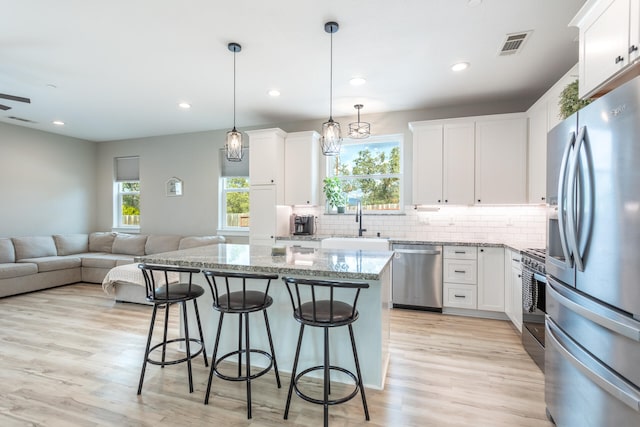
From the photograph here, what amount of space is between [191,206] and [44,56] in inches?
128

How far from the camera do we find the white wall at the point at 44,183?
17.7ft

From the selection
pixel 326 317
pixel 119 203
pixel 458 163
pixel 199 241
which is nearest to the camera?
pixel 326 317

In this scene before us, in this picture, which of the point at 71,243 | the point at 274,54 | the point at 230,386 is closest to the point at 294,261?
the point at 230,386

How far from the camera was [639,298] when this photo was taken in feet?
3.81

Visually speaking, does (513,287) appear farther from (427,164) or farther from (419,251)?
(427,164)

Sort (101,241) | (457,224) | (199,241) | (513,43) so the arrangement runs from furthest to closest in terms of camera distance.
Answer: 1. (101,241)
2. (199,241)
3. (457,224)
4. (513,43)

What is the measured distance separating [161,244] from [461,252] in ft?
16.2

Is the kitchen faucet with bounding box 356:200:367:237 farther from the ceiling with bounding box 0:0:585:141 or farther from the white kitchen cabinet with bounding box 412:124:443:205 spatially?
the ceiling with bounding box 0:0:585:141

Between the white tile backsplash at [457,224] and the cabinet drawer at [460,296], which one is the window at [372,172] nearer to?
the white tile backsplash at [457,224]

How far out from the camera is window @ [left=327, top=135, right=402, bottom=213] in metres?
4.73

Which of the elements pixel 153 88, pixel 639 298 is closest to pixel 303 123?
pixel 153 88

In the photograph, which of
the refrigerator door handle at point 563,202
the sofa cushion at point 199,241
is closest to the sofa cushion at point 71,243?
the sofa cushion at point 199,241

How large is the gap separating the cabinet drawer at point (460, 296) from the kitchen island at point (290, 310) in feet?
5.63

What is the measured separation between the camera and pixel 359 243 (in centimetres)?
406
